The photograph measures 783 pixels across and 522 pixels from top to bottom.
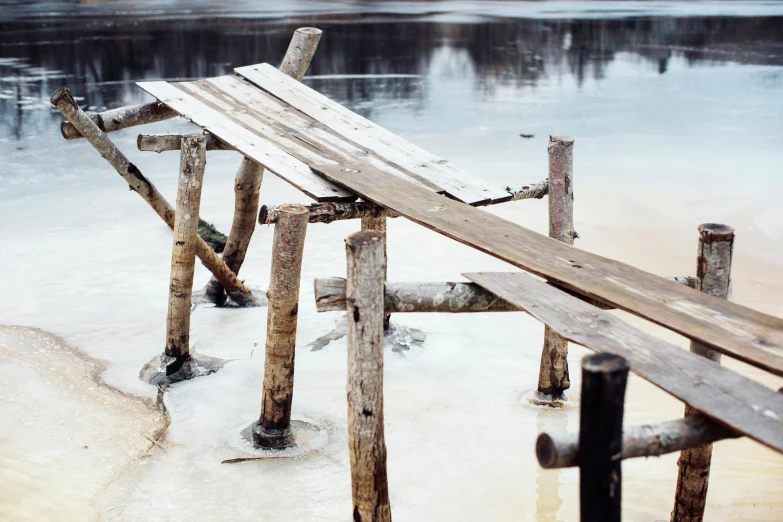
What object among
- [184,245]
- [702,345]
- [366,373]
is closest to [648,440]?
[702,345]

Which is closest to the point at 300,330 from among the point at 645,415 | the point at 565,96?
the point at 645,415

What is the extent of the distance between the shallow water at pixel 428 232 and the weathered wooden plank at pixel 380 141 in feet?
4.82

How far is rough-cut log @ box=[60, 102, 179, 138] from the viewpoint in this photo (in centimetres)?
611

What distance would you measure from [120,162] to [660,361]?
428 centimetres

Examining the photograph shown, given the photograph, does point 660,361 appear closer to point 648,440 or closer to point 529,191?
point 648,440

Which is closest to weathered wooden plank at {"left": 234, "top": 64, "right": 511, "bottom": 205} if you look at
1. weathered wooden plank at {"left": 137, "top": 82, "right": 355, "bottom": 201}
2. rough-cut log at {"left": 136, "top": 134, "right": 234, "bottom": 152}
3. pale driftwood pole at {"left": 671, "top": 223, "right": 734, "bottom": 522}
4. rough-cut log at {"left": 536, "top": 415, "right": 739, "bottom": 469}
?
weathered wooden plank at {"left": 137, "top": 82, "right": 355, "bottom": 201}

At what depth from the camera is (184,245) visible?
5.59 metres

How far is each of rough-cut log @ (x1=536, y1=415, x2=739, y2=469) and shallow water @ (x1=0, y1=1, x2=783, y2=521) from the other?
1861 millimetres

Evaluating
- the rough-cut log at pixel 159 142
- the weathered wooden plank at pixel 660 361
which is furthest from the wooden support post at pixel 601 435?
the rough-cut log at pixel 159 142

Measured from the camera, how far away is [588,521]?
8.71 feet

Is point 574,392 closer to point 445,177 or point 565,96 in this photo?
point 445,177

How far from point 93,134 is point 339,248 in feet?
10.1

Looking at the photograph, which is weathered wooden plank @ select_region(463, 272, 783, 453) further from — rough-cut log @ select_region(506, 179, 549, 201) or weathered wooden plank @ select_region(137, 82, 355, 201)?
rough-cut log @ select_region(506, 179, 549, 201)

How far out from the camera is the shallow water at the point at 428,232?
4.73m
